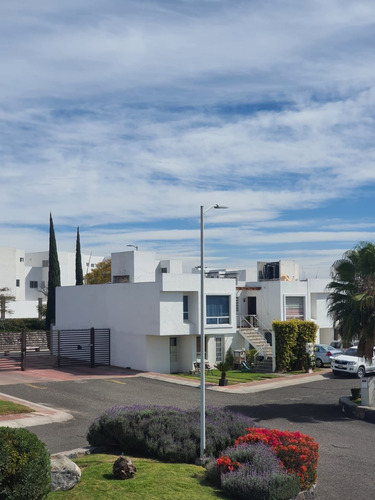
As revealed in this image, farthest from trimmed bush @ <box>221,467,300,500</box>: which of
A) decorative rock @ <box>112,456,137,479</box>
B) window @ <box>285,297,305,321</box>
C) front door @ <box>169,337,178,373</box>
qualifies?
window @ <box>285,297,305,321</box>

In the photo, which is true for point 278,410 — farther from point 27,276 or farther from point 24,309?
point 27,276

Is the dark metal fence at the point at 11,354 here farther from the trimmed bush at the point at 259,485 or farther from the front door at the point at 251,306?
the trimmed bush at the point at 259,485

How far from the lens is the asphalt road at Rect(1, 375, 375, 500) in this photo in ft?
50.7

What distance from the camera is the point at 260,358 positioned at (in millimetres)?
40438

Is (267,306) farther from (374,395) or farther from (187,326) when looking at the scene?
(374,395)

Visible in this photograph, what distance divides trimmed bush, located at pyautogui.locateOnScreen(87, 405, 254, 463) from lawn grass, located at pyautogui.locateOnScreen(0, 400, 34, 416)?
304 inches

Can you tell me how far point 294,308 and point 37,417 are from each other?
25.0m

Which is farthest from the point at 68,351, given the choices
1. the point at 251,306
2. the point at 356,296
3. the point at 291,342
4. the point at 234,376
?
the point at 356,296

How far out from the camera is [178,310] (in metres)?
36.4

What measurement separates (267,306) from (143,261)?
31.2ft

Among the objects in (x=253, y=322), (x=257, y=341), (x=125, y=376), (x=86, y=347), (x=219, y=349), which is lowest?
(x=125, y=376)

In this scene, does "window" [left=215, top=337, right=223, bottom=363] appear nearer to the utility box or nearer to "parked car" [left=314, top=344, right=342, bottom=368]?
"parked car" [left=314, top=344, right=342, bottom=368]

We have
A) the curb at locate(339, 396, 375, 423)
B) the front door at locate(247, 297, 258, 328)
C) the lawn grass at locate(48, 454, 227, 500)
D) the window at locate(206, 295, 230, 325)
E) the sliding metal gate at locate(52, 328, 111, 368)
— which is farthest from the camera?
the front door at locate(247, 297, 258, 328)

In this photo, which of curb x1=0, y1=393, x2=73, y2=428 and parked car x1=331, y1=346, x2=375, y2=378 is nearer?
curb x1=0, y1=393, x2=73, y2=428
